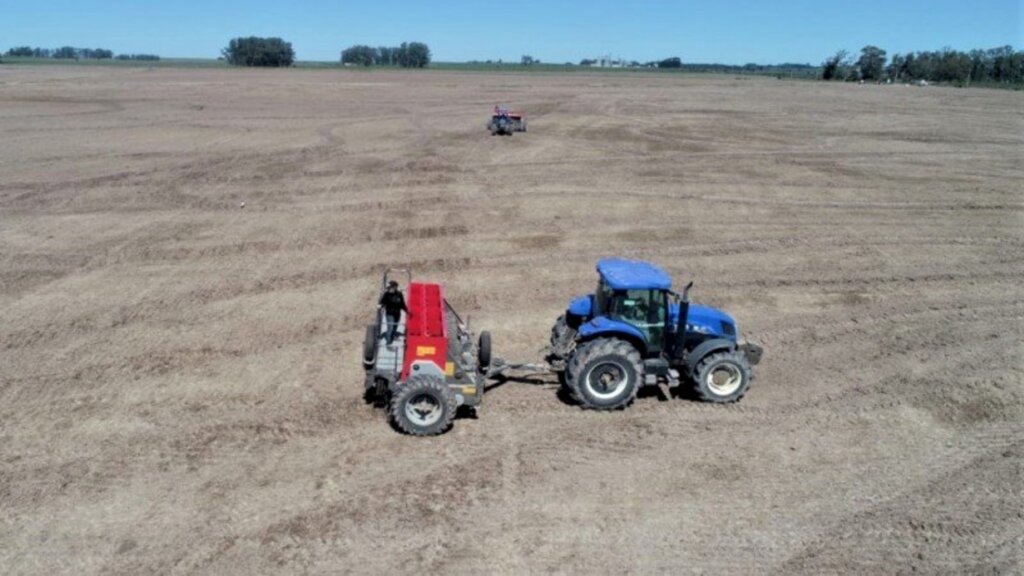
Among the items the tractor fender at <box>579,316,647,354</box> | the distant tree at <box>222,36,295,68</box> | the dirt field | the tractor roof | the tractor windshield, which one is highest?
the distant tree at <box>222,36,295,68</box>

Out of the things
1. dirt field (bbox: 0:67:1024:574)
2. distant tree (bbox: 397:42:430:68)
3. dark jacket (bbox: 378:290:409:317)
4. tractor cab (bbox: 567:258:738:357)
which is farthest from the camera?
distant tree (bbox: 397:42:430:68)

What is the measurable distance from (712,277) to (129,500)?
1224 cm

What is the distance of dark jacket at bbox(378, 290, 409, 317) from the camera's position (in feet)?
31.8

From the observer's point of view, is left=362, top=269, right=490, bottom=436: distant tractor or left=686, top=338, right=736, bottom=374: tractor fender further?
left=686, top=338, right=736, bottom=374: tractor fender

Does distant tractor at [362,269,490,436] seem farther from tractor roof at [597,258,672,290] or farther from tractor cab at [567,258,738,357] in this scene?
tractor roof at [597,258,672,290]

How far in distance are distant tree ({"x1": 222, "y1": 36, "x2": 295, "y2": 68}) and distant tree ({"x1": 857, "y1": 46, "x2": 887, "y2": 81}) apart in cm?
9921

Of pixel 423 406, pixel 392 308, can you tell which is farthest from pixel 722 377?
pixel 392 308

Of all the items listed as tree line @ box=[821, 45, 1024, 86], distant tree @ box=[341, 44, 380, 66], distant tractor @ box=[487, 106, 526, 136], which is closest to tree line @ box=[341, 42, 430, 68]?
distant tree @ box=[341, 44, 380, 66]

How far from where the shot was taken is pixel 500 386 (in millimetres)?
11117

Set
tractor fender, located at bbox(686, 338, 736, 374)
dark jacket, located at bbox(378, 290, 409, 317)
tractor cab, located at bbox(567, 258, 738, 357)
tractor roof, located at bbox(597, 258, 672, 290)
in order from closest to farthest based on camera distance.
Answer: dark jacket, located at bbox(378, 290, 409, 317)
tractor roof, located at bbox(597, 258, 672, 290)
tractor cab, located at bbox(567, 258, 738, 357)
tractor fender, located at bbox(686, 338, 736, 374)

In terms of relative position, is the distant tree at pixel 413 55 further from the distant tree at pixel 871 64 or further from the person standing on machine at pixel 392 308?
the person standing on machine at pixel 392 308

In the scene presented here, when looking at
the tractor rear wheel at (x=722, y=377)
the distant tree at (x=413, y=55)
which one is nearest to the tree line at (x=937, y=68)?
the distant tree at (x=413, y=55)

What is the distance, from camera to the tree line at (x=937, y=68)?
113 m

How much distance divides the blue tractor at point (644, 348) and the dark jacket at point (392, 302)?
2.39 metres
